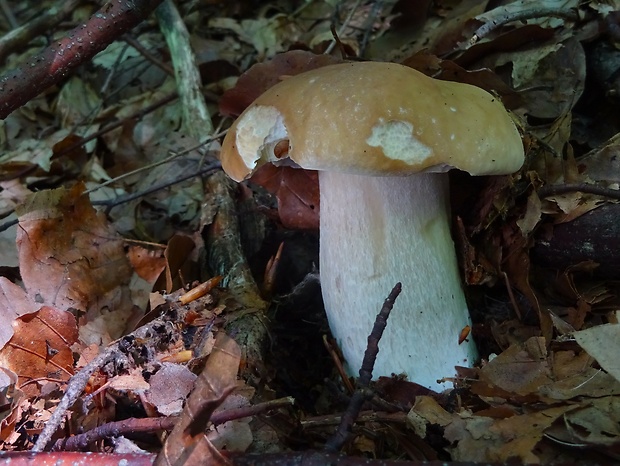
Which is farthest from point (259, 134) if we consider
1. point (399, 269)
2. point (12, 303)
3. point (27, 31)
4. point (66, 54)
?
point (27, 31)

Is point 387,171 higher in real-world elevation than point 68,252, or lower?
higher

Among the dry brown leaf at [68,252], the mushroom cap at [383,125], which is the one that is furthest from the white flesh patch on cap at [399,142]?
the dry brown leaf at [68,252]

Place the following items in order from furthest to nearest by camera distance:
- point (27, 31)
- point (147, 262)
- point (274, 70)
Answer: point (27, 31) < point (274, 70) < point (147, 262)

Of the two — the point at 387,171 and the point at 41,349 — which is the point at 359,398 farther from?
the point at 41,349

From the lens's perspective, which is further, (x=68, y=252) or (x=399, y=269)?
(x=68, y=252)

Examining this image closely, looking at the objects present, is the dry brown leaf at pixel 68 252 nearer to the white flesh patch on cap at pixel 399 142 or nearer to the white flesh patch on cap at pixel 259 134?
the white flesh patch on cap at pixel 259 134

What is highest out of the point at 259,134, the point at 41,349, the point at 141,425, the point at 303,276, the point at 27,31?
the point at 27,31

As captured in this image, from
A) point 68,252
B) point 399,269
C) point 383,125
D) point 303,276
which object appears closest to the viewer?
point 383,125
